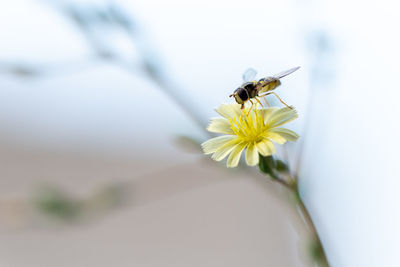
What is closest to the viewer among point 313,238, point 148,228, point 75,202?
point 313,238

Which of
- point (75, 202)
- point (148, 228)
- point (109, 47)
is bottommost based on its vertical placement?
point (75, 202)

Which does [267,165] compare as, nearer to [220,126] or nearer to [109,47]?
[220,126]

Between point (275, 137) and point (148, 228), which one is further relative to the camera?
point (148, 228)

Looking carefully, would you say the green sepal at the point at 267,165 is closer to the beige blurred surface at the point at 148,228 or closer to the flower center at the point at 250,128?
the flower center at the point at 250,128

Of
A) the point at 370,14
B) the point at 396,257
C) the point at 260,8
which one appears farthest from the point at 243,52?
the point at 396,257

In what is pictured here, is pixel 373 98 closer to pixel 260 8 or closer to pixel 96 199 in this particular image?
pixel 260 8

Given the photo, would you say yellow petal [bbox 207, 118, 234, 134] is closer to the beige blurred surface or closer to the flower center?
the flower center

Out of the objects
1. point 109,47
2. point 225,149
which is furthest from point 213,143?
point 109,47

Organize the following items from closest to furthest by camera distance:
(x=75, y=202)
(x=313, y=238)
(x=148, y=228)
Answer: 1. (x=313, y=238)
2. (x=75, y=202)
3. (x=148, y=228)
